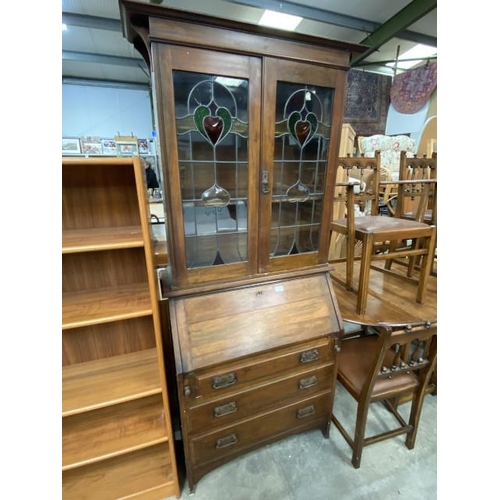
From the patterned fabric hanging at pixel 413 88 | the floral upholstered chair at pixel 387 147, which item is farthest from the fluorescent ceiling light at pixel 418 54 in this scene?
the floral upholstered chair at pixel 387 147

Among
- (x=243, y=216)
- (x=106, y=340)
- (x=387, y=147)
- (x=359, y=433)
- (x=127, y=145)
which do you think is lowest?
(x=359, y=433)

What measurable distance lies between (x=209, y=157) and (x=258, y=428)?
131 cm

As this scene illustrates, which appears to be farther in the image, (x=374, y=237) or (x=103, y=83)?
(x=103, y=83)

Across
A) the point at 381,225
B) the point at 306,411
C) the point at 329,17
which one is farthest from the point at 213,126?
the point at 329,17

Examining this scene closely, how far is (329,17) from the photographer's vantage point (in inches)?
139

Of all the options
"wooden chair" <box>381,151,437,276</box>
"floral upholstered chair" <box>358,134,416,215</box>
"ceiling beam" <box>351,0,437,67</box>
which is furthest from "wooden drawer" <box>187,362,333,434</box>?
"floral upholstered chair" <box>358,134,416,215</box>

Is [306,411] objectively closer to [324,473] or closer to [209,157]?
[324,473]

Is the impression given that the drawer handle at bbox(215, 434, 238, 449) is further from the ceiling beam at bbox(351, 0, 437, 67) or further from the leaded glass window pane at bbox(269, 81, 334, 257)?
the ceiling beam at bbox(351, 0, 437, 67)

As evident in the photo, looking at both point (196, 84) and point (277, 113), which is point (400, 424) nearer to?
point (277, 113)

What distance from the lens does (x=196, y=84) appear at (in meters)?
1.00

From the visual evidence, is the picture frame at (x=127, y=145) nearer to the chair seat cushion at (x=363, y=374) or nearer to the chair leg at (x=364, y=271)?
the chair leg at (x=364, y=271)

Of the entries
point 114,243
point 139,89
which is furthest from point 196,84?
point 139,89

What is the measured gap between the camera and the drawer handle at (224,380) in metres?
1.17
